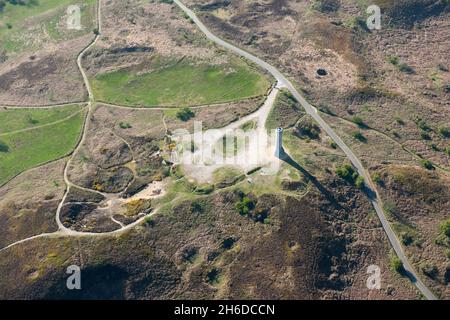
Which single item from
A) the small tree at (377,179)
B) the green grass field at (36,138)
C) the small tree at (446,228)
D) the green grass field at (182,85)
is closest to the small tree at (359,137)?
the small tree at (377,179)

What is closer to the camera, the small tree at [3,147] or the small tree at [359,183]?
the small tree at [359,183]

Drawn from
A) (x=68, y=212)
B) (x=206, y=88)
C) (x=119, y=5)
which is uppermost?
(x=119, y=5)

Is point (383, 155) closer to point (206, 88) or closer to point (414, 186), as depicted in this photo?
point (414, 186)

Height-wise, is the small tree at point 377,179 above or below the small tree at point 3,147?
above

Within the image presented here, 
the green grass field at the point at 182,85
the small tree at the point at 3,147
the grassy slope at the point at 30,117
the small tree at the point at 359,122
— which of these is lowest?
the small tree at the point at 3,147

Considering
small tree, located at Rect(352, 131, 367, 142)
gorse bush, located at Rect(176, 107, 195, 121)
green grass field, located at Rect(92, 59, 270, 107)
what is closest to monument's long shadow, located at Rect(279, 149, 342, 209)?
small tree, located at Rect(352, 131, 367, 142)

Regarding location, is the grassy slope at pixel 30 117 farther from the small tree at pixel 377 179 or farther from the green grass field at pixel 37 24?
the small tree at pixel 377 179
